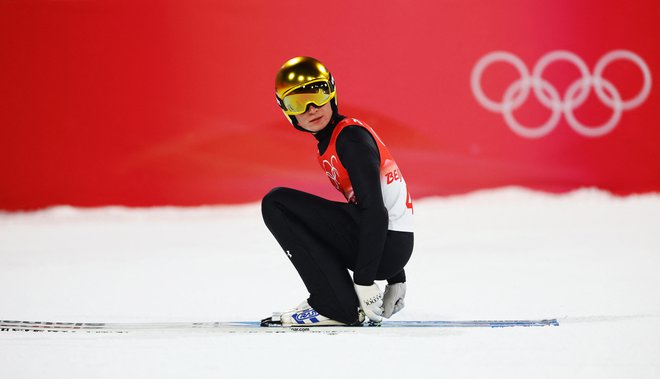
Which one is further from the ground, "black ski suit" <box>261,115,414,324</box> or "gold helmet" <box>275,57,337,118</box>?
"gold helmet" <box>275,57,337,118</box>

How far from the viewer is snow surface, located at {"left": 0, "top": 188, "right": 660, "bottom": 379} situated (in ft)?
7.38

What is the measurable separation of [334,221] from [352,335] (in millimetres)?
389

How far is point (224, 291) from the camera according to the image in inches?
133

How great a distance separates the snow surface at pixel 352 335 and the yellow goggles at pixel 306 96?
77 cm

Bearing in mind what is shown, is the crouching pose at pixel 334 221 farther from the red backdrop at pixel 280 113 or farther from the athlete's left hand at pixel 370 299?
the red backdrop at pixel 280 113

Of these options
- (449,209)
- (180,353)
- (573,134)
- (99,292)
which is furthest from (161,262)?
(573,134)

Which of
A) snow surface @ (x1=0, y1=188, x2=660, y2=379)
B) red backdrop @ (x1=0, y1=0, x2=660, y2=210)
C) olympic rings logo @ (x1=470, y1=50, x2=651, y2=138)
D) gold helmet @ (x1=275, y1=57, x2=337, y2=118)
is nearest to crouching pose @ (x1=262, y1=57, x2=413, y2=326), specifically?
gold helmet @ (x1=275, y1=57, x2=337, y2=118)

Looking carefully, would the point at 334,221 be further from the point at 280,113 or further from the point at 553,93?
the point at 553,93

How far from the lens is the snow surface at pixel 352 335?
7.38ft

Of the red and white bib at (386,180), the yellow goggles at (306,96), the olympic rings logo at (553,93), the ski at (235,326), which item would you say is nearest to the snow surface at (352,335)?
the ski at (235,326)

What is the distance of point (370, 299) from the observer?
251 cm

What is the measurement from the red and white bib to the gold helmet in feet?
0.41

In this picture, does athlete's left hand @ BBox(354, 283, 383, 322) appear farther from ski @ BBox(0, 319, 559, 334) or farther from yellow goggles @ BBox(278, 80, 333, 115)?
yellow goggles @ BBox(278, 80, 333, 115)

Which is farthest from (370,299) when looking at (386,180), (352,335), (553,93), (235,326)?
(553,93)
